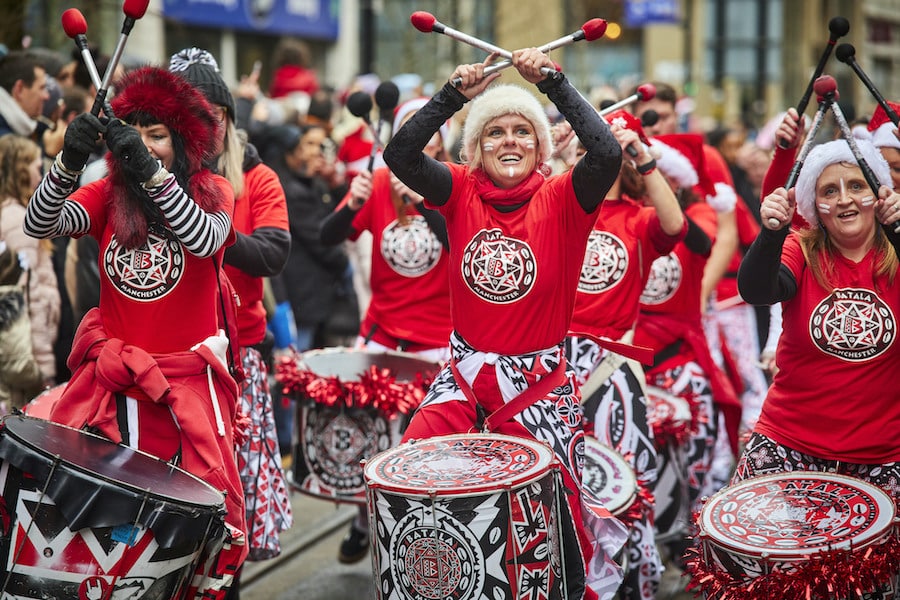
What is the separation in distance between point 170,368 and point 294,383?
4.90ft

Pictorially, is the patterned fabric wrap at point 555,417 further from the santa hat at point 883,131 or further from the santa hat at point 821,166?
the santa hat at point 883,131

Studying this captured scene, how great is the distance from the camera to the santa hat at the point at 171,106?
417 centimetres

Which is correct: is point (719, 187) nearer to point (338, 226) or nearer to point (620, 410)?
point (620, 410)

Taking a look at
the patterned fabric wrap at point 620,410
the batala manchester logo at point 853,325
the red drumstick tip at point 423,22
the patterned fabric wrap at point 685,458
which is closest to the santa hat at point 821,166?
the batala manchester logo at point 853,325

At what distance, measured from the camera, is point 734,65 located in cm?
5053

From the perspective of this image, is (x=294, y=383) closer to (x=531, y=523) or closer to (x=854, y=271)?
(x=531, y=523)

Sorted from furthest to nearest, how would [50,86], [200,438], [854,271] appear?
[50,86]
[854,271]
[200,438]

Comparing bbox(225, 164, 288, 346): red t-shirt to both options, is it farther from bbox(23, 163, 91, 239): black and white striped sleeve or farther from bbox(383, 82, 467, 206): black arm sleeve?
bbox(23, 163, 91, 239): black and white striped sleeve

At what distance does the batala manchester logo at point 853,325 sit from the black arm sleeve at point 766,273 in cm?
14

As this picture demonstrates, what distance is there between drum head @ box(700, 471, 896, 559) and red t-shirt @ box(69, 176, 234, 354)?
1.79 m

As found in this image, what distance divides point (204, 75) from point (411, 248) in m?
1.47

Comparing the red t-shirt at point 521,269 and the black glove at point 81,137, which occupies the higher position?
the black glove at point 81,137

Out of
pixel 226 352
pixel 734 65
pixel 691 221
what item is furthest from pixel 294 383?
pixel 734 65

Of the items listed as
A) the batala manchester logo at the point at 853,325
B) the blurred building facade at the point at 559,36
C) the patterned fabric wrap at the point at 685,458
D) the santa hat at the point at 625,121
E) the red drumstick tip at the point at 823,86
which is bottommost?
the patterned fabric wrap at the point at 685,458
